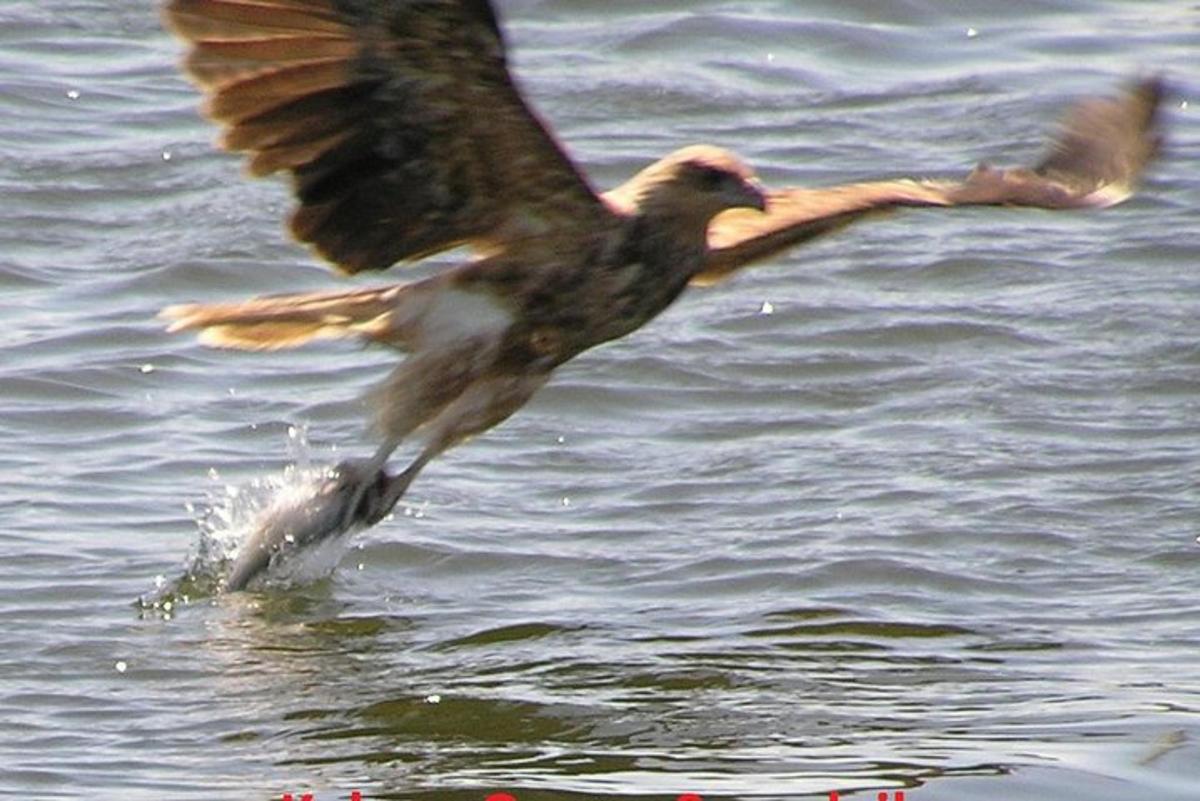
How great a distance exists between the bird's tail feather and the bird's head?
0.64m

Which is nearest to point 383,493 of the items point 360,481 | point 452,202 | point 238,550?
point 360,481

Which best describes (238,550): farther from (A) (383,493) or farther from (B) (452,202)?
(B) (452,202)

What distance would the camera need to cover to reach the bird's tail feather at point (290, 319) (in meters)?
7.45

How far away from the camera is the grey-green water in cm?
655

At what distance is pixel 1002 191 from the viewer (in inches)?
310

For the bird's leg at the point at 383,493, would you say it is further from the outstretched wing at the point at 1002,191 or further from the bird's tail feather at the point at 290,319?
the outstretched wing at the point at 1002,191

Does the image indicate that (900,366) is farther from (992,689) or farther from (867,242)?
(992,689)

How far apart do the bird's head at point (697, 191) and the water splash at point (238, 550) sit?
104cm

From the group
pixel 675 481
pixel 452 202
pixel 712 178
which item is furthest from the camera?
pixel 675 481

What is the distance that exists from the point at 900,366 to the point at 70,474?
2665mm

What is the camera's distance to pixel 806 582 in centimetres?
Result: 791

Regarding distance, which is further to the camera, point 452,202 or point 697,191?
point 697,191

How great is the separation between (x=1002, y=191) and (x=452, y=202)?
152 cm

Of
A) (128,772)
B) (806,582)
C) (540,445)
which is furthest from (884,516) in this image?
(128,772)
